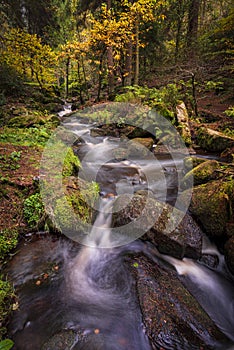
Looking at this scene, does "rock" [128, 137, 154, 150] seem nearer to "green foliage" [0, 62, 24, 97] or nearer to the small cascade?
the small cascade

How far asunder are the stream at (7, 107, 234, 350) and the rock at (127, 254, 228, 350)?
6 centimetres

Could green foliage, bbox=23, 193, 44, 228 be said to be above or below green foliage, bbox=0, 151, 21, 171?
below

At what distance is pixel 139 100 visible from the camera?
10539mm

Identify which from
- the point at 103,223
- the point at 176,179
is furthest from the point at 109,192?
the point at 176,179

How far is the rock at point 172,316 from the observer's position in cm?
258

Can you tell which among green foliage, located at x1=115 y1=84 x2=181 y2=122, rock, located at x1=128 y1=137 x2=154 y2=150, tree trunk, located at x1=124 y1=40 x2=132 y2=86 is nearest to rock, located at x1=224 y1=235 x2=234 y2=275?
rock, located at x1=128 y1=137 x2=154 y2=150

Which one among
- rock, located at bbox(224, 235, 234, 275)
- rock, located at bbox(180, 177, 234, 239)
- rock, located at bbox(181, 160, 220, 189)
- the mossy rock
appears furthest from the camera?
the mossy rock

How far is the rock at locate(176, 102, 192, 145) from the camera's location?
827cm

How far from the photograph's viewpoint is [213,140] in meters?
7.56

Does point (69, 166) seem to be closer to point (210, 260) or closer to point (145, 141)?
point (145, 141)

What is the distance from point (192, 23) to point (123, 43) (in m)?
6.30

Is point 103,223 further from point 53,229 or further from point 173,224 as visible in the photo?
point 173,224

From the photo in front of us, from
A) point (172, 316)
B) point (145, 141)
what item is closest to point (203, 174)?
point (172, 316)

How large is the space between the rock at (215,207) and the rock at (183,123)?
13.4 feet
